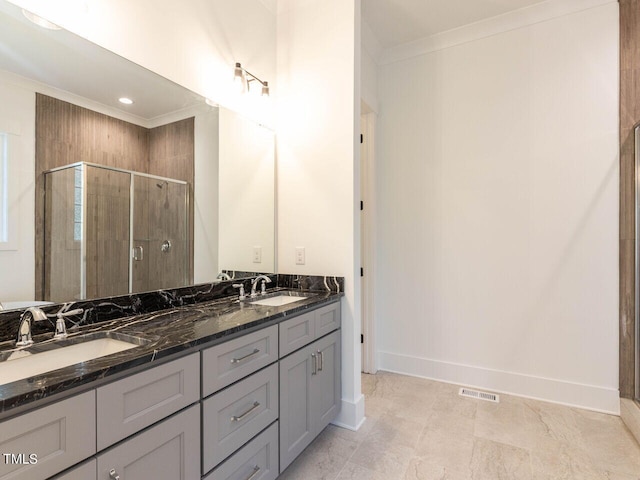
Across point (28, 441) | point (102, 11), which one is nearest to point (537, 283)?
point (28, 441)

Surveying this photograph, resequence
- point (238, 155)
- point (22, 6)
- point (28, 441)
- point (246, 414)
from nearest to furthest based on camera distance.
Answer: point (28, 441) → point (22, 6) → point (246, 414) → point (238, 155)

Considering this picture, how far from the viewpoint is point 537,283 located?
8.36 ft

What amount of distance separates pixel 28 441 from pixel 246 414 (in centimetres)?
75

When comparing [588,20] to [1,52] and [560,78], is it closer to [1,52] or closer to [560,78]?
[560,78]

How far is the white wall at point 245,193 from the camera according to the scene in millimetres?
2059

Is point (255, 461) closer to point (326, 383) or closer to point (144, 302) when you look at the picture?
point (326, 383)

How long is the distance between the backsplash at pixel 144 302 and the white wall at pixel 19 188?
3.9 inches

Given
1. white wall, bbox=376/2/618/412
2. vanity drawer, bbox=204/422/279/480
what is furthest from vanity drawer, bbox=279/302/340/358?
white wall, bbox=376/2/618/412

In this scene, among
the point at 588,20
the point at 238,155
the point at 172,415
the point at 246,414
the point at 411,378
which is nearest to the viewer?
the point at 172,415

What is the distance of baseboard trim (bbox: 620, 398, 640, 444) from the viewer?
200 centimetres

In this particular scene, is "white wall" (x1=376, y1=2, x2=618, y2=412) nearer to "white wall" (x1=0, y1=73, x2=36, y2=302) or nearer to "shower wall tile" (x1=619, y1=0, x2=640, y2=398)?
"shower wall tile" (x1=619, y1=0, x2=640, y2=398)

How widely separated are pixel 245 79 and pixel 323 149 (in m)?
0.68

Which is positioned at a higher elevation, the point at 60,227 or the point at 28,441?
the point at 60,227

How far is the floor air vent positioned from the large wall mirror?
2072 millimetres
